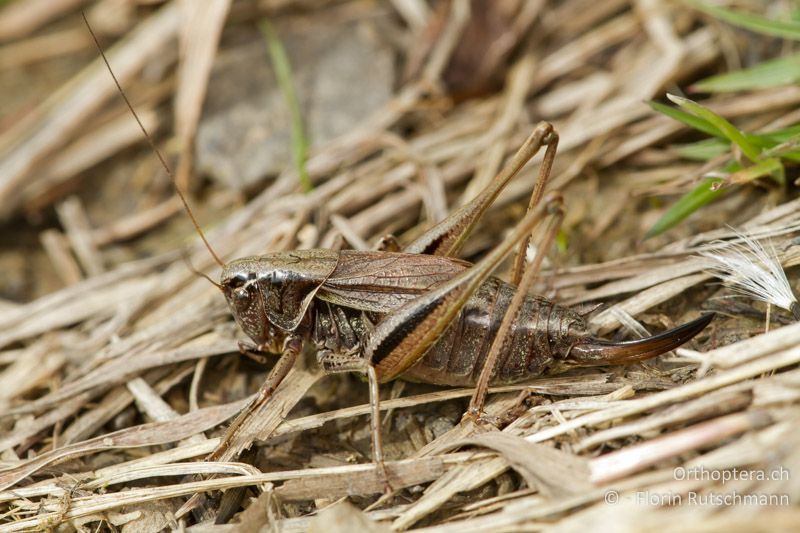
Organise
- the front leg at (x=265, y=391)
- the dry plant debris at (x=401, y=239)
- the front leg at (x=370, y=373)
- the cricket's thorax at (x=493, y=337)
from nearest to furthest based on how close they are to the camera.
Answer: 1. the dry plant debris at (x=401, y=239)
2. the front leg at (x=370, y=373)
3. the cricket's thorax at (x=493, y=337)
4. the front leg at (x=265, y=391)

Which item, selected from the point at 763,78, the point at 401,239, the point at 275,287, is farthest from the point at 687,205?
the point at 275,287

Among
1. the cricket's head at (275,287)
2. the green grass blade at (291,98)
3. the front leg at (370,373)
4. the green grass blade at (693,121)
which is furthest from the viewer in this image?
the green grass blade at (291,98)

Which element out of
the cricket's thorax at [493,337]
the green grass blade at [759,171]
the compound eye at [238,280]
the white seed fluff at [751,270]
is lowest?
the white seed fluff at [751,270]

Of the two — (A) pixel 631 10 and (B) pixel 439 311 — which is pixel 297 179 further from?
(A) pixel 631 10

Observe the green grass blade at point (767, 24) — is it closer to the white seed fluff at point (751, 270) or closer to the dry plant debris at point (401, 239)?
the dry plant debris at point (401, 239)

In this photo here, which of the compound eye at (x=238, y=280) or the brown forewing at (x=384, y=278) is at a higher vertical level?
the compound eye at (x=238, y=280)

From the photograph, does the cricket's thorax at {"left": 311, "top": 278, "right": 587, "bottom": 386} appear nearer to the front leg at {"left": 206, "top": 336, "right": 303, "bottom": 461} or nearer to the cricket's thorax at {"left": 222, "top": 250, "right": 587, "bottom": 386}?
the cricket's thorax at {"left": 222, "top": 250, "right": 587, "bottom": 386}

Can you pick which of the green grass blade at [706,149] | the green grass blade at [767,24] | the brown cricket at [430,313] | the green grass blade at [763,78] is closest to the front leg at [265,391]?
the brown cricket at [430,313]
